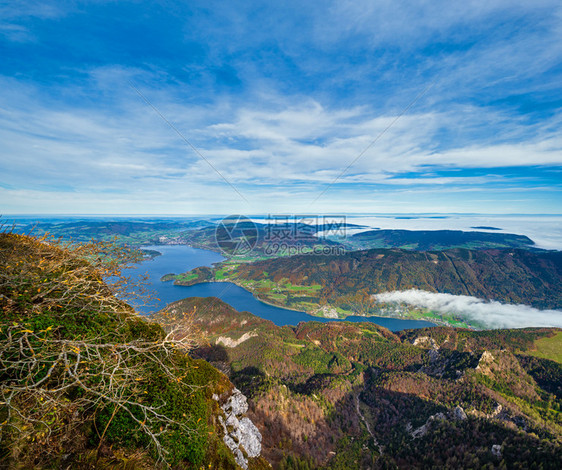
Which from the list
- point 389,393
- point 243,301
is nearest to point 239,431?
point 389,393

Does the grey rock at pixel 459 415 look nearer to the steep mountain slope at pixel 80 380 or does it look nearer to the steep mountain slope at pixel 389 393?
the steep mountain slope at pixel 389 393

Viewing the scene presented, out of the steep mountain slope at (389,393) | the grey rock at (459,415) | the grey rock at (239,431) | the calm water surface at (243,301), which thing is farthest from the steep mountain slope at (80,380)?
the calm water surface at (243,301)

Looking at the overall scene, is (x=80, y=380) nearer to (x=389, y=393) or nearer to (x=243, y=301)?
(x=389, y=393)

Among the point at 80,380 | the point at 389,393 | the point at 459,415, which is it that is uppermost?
the point at 80,380

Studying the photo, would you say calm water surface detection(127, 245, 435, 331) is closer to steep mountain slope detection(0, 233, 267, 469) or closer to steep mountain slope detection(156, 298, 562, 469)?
steep mountain slope detection(156, 298, 562, 469)

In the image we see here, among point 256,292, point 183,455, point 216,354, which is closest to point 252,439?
point 183,455

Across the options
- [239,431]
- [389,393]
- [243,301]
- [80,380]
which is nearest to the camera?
[80,380]
